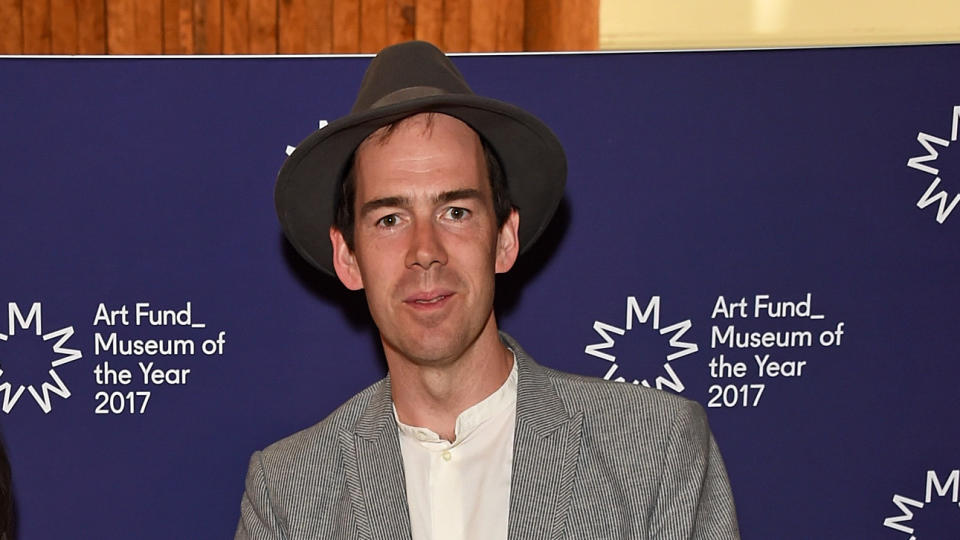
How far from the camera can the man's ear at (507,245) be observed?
7.26 feet

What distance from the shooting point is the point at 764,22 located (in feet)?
9.91

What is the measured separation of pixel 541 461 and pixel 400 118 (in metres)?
0.68

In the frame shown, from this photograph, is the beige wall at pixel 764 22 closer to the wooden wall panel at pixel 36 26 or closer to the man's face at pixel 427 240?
the man's face at pixel 427 240

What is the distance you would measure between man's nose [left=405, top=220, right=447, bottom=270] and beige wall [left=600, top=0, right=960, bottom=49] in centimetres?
118

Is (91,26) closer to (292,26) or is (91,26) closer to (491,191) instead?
(292,26)

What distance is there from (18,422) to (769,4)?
2126 millimetres

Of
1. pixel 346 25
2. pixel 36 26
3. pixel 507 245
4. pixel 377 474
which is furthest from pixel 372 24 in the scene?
pixel 377 474

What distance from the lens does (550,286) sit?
8.03ft

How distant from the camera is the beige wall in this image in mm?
3006

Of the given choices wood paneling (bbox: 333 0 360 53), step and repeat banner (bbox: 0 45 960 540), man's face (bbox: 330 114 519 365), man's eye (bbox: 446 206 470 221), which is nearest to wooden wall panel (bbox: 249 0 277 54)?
wood paneling (bbox: 333 0 360 53)

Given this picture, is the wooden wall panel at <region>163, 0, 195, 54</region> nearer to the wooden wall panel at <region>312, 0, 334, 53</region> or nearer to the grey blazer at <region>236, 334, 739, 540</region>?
the wooden wall panel at <region>312, 0, 334, 53</region>

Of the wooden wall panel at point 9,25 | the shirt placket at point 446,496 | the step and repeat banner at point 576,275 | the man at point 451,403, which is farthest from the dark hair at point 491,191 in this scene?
the wooden wall panel at point 9,25

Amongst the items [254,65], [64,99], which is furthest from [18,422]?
[254,65]

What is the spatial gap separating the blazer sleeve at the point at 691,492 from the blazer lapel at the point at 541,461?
0.17 m
